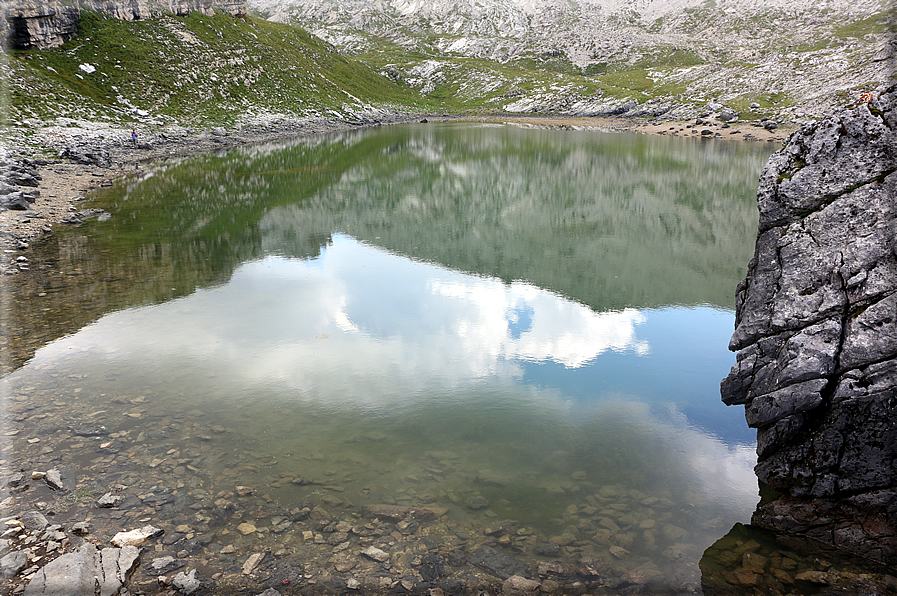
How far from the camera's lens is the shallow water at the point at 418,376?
960cm

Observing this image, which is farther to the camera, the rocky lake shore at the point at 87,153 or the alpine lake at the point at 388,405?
the rocky lake shore at the point at 87,153

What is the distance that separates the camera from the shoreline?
27.3 metres

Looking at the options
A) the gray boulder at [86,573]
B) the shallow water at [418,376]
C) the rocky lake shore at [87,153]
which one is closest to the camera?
the gray boulder at [86,573]

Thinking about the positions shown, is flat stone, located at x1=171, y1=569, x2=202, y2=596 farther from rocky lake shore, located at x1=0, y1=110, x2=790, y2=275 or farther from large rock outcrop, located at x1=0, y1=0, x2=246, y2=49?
large rock outcrop, located at x1=0, y1=0, x2=246, y2=49

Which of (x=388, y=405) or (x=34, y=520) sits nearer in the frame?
(x=34, y=520)

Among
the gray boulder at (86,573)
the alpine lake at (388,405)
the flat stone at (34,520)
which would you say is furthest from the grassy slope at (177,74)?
the gray boulder at (86,573)

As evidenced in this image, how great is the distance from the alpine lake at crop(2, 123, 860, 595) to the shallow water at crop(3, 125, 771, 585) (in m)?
0.07

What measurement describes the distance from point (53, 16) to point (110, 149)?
52155 mm

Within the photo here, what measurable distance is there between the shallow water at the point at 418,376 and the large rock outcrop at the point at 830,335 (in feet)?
4.55

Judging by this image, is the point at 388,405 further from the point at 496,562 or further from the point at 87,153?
the point at 87,153

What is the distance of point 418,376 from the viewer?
14.6 m

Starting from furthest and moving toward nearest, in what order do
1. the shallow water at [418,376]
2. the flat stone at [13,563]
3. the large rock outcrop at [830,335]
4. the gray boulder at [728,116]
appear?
the gray boulder at [728,116] → the shallow water at [418,376] → the large rock outcrop at [830,335] → the flat stone at [13,563]

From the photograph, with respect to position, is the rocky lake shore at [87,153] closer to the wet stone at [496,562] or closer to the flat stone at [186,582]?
the flat stone at [186,582]

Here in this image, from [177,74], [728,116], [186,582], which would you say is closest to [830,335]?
[186,582]
